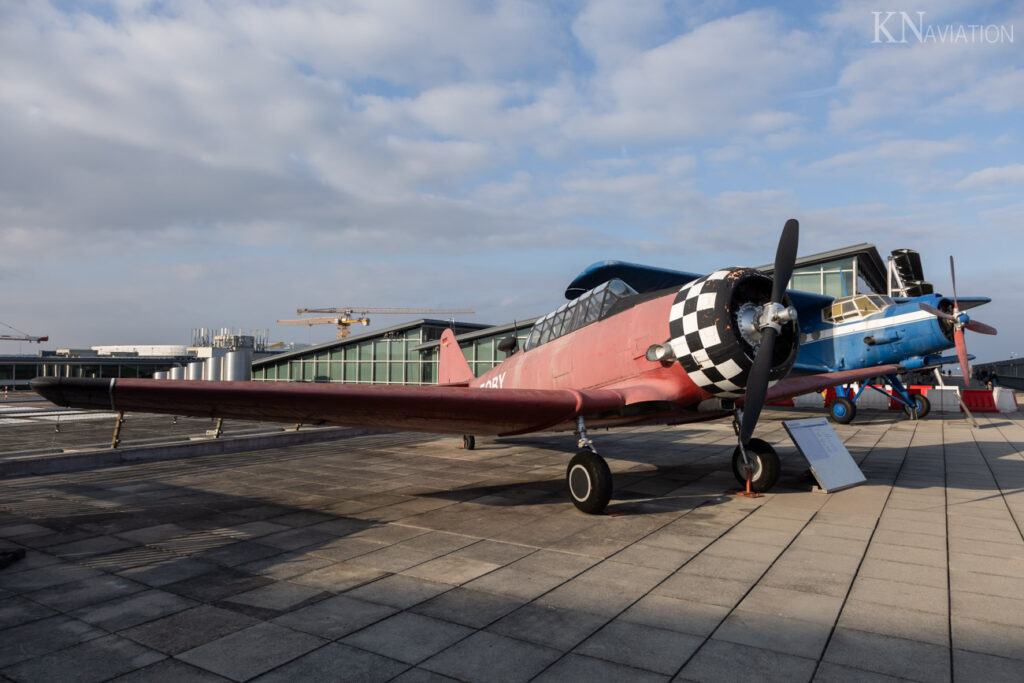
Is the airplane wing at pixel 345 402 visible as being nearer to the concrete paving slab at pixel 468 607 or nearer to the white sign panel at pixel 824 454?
the concrete paving slab at pixel 468 607

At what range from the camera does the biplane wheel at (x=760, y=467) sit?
852 centimetres

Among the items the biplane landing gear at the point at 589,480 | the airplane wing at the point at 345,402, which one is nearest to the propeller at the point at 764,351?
the airplane wing at the point at 345,402

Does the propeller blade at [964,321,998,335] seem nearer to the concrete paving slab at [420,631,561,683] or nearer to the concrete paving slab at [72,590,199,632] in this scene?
the concrete paving slab at [420,631,561,683]

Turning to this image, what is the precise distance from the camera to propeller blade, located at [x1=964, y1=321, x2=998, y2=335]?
1656cm

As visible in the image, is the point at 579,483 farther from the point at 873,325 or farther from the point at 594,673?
the point at 873,325

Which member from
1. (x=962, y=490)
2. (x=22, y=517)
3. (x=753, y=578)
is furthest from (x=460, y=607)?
(x=962, y=490)

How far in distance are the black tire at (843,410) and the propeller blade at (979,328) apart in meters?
4.62

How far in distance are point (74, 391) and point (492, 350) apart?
26.4 meters

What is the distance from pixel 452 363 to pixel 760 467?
9139 mm

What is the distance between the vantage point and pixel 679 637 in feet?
12.3

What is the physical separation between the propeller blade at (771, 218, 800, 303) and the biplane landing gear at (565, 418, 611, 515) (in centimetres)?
292

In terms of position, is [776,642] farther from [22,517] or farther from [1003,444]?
[1003,444]

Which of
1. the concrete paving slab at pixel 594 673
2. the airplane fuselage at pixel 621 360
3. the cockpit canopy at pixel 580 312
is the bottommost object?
the concrete paving slab at pixel 594 673

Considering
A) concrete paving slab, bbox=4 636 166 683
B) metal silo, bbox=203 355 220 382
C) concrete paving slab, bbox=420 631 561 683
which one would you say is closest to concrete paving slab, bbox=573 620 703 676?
concrete paving slab, bbox=420 631 561 683
